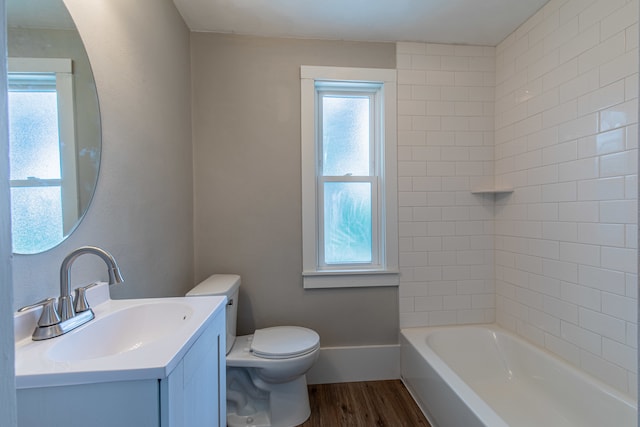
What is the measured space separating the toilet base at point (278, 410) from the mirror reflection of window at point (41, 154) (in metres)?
1.28

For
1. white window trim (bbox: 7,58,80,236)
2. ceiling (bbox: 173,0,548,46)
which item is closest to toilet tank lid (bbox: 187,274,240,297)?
white window trim (bbox: 7,58,80,236)

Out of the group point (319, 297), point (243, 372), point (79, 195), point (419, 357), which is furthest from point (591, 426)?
point (79, 195)

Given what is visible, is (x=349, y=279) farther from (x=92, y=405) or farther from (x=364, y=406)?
(x=92, y=405)

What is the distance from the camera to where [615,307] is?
1.38 metres

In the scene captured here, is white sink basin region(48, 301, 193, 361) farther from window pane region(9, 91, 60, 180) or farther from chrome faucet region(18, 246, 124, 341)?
window pane region(9, 91, 60, 180)

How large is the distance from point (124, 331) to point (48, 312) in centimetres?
25

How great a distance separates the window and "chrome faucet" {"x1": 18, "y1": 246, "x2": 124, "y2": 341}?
4.19ft

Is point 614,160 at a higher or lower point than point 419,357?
higher

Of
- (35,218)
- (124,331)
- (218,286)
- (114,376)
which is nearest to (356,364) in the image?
(218,286)

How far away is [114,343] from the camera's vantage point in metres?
0.94

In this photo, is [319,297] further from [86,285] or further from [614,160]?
[614,160]

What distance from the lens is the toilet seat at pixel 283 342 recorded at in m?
1.58

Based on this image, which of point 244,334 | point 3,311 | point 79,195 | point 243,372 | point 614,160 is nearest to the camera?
point 3,311

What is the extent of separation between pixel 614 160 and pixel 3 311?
2.05 meters
